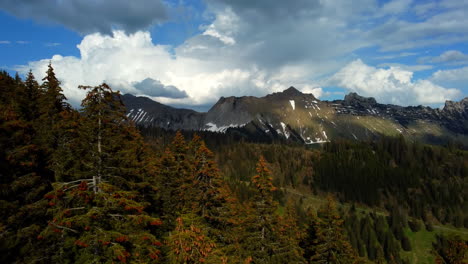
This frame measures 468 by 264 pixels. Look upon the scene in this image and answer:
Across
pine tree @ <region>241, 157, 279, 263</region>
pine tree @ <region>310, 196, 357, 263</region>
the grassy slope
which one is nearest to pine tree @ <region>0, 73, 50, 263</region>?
pine tree @ <region>241, 157, 279, 263</region>

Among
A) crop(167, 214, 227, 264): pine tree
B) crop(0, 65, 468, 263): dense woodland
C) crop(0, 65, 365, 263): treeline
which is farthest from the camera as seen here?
crop(167, 214, 227, 264): pine tree

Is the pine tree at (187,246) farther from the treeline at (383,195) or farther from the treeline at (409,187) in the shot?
the treeline at (409,187)

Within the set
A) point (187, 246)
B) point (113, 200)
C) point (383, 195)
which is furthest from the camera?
point (383, 195)

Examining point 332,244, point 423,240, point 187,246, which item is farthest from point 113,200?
point 423,240

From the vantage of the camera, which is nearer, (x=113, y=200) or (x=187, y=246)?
(x=113, y=200)

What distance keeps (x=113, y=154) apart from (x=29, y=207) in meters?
6.57

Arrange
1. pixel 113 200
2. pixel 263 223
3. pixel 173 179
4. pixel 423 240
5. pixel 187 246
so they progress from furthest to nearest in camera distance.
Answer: pixel 423 240 < pixel 173 179 < pixel 263 223 < pixel 187 246 < pixel 113 200

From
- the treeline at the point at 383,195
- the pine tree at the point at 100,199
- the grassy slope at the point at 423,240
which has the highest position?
the pine tree at the point at 100,199

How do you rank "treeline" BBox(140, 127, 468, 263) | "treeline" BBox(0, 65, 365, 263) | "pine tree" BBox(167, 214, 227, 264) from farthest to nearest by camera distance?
1. "treeline" BBox(140, 127, 468, 263)
2. "pine tree" BBox(167, 214, 227, 264)
3. "treeline" BBox(0, 65, 365, 263)

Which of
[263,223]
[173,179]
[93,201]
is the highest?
[93,201]

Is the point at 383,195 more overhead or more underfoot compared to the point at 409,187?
more underfoot

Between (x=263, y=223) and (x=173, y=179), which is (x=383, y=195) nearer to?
(x=263, y=223)

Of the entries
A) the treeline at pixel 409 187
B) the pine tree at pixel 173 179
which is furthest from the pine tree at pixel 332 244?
the treeline at pixel 409 187

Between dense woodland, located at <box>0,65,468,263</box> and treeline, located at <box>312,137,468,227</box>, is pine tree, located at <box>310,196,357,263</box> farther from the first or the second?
treeline, located at <box>312,137,468,227</box>
